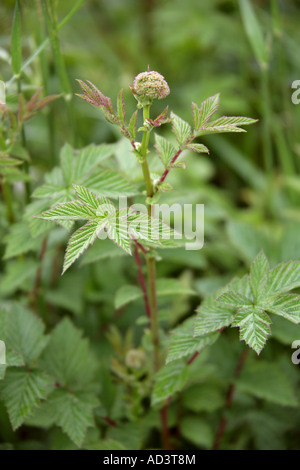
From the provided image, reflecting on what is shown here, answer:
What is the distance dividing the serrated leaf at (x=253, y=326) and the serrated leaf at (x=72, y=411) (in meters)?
0.37

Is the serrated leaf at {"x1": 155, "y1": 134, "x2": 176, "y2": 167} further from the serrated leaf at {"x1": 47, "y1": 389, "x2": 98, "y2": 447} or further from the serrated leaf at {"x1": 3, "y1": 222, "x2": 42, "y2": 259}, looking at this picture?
the serrated leaf at {"x1": 47, "y1": 389, "x2": 98, "y2": 447}

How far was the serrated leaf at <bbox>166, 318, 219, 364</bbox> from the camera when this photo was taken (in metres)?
Result: 0.81

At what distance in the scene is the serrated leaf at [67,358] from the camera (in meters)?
0.98

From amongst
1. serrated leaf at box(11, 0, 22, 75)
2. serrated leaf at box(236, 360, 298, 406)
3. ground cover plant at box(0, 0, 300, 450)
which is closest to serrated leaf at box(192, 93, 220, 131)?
ground cover plant at box(0, 0, 300, 450)

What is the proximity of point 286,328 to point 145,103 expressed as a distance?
67cm

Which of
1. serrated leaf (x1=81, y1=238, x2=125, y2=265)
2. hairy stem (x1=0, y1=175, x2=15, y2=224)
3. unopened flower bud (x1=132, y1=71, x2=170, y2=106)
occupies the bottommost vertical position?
serrated leaf (x1=81, y1=238, x2=125, y2=265)

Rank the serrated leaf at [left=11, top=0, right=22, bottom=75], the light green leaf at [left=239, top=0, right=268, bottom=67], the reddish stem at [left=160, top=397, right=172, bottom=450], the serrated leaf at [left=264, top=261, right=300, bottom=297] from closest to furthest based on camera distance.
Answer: the serrated leaf at [left=264, top=261, right=300, bottom=297], the serrated leaf at [left=11, top=0, right=22, bottom=75], the reddish stem at [left=160, top=397, right=172, bottom=450], the light green leaf at [left=239, top=0, right=268, bottom=67]

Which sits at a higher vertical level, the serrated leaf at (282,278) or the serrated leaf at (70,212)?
the serrated leaf at (70,212)

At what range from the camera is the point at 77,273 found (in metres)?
1.40

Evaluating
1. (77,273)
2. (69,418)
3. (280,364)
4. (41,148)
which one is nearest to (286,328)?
(280,364)

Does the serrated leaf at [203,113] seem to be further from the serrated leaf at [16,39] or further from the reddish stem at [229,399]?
the reddish stem at [229,399]

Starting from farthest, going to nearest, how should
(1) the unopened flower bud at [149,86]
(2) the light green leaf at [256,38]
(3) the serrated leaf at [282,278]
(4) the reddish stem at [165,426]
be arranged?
1. (2) the light green leaf at [256,38]
2. (4) the reddish stem at [165,426]
3. (3) the serrated leaf at [282,278]
4. (1) the unopened flower bud at [149,86]

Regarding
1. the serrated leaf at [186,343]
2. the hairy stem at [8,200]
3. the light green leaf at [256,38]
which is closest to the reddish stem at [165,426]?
the serrated leaf at [186,343]
